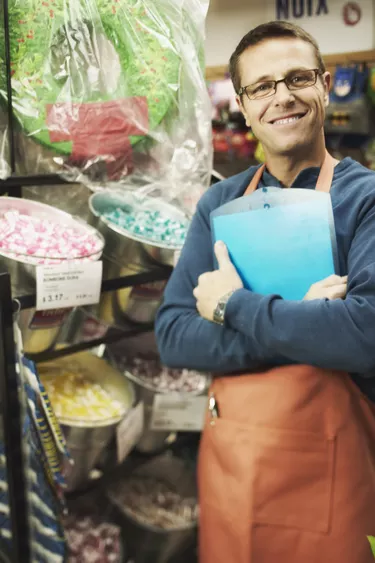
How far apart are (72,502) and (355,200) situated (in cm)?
129

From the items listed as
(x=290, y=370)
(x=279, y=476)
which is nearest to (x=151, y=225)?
(x=290, y=370)

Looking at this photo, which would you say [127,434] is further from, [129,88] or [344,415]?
[129,88]

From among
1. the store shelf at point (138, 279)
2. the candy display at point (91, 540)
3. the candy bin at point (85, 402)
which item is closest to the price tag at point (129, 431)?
the candy bin at point (85, 402)

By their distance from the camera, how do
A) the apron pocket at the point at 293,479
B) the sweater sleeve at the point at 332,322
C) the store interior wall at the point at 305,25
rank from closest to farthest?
the sweater sleeve at the point at 332,322 < the apron pocket at the point at 293,479 < the store interior wall at the point at 305,25

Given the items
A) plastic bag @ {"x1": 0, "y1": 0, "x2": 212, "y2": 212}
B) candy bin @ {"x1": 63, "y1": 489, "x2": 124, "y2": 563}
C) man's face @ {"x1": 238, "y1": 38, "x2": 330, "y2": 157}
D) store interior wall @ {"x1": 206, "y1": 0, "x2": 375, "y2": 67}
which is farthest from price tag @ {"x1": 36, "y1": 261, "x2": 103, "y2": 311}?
store interior wall @ {"x1": 206, "y1": 0, "x2": 375, "y2": 67}

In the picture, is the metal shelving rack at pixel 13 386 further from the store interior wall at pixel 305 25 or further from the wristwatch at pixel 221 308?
the store interior wall at pixel 305 25

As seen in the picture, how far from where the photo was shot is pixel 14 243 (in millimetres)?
1418

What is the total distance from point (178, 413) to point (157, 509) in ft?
1.11

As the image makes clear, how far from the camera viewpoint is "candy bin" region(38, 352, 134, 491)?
1.59 m

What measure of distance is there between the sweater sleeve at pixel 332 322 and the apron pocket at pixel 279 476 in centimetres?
17

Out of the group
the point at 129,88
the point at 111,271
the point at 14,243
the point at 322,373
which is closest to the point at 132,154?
the point at 129,88

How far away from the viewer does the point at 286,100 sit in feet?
3.83

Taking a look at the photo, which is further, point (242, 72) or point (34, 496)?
point (34, 496)

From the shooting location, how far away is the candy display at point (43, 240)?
55.0 inches
